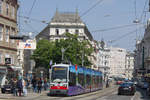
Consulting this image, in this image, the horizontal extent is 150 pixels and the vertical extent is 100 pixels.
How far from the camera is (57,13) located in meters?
106

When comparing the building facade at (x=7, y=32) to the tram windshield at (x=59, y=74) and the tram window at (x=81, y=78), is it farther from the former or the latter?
the tram windshield at (x=59, y=74)

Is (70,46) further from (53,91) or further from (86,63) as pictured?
(53,91)

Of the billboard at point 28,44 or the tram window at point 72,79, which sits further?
the billboard at point 28,44

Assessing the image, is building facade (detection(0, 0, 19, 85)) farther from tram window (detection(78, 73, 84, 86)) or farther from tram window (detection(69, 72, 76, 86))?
tram window (detection(69, 72, 76, 86))

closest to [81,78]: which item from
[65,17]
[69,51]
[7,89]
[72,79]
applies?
[72,79]

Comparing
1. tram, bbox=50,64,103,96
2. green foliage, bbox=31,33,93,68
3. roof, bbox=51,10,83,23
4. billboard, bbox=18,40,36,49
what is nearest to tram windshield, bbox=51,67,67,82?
tram, bbox=50,64,103,96

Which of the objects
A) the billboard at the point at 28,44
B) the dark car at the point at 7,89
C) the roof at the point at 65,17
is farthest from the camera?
the roof at the point at 65,17

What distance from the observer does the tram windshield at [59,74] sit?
3081 cm

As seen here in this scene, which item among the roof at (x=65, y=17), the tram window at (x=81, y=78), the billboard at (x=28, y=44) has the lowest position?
the tram window at (x=81, y=78)

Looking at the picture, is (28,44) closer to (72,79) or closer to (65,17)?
(72,79)

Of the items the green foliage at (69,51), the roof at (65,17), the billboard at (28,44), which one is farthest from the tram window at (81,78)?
the roof at (65,17)

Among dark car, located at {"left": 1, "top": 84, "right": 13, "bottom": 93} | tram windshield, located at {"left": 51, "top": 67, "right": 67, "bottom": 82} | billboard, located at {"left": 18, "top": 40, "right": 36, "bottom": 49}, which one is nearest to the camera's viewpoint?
tram windshield, located at {"left": 51, "top": 67, "right": 67, "bottom": 82}

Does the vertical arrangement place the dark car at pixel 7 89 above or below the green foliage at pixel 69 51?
below

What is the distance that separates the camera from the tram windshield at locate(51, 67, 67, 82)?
3081cm
